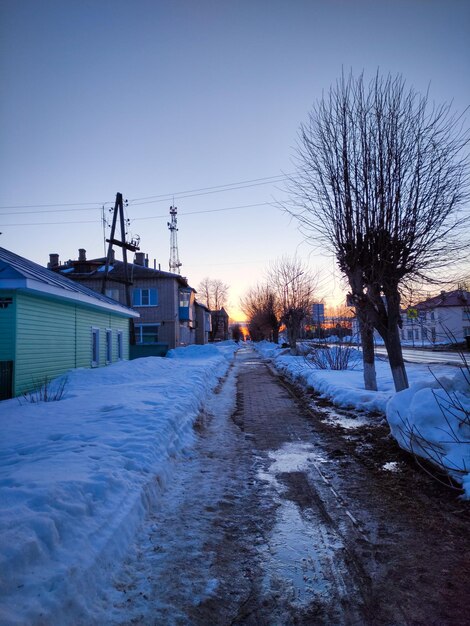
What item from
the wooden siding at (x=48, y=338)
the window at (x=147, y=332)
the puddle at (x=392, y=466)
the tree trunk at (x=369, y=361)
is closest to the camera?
the puddle at (x=392, y=466)

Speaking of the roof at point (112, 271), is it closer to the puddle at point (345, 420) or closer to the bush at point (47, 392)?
the bush at point (47, 392)

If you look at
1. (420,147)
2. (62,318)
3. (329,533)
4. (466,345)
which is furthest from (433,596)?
(466,345)

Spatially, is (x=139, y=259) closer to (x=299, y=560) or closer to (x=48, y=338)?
(x=48, y=338)

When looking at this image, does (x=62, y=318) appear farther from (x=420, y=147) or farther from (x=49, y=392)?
(x=420, y=147)

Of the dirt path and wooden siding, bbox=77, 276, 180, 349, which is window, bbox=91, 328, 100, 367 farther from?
wooden siding, bbox=77, 276, 180, 349

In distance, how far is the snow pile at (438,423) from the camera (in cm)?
486

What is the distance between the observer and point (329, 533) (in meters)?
3.78

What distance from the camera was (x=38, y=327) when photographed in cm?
1323

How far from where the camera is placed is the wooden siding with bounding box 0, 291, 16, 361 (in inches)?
463

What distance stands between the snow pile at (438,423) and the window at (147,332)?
3250 cm

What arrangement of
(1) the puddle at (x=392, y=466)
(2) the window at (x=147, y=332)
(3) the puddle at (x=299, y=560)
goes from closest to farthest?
(3) the puddle at (x=299, y=560), (1) the puddle at (x=392, y=466), (2) the window at (x=147, y=332)

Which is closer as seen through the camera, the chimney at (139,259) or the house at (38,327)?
the house at (38,327)

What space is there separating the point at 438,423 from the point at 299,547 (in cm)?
290

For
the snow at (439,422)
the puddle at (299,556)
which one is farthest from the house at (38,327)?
the snow at (439,422)
